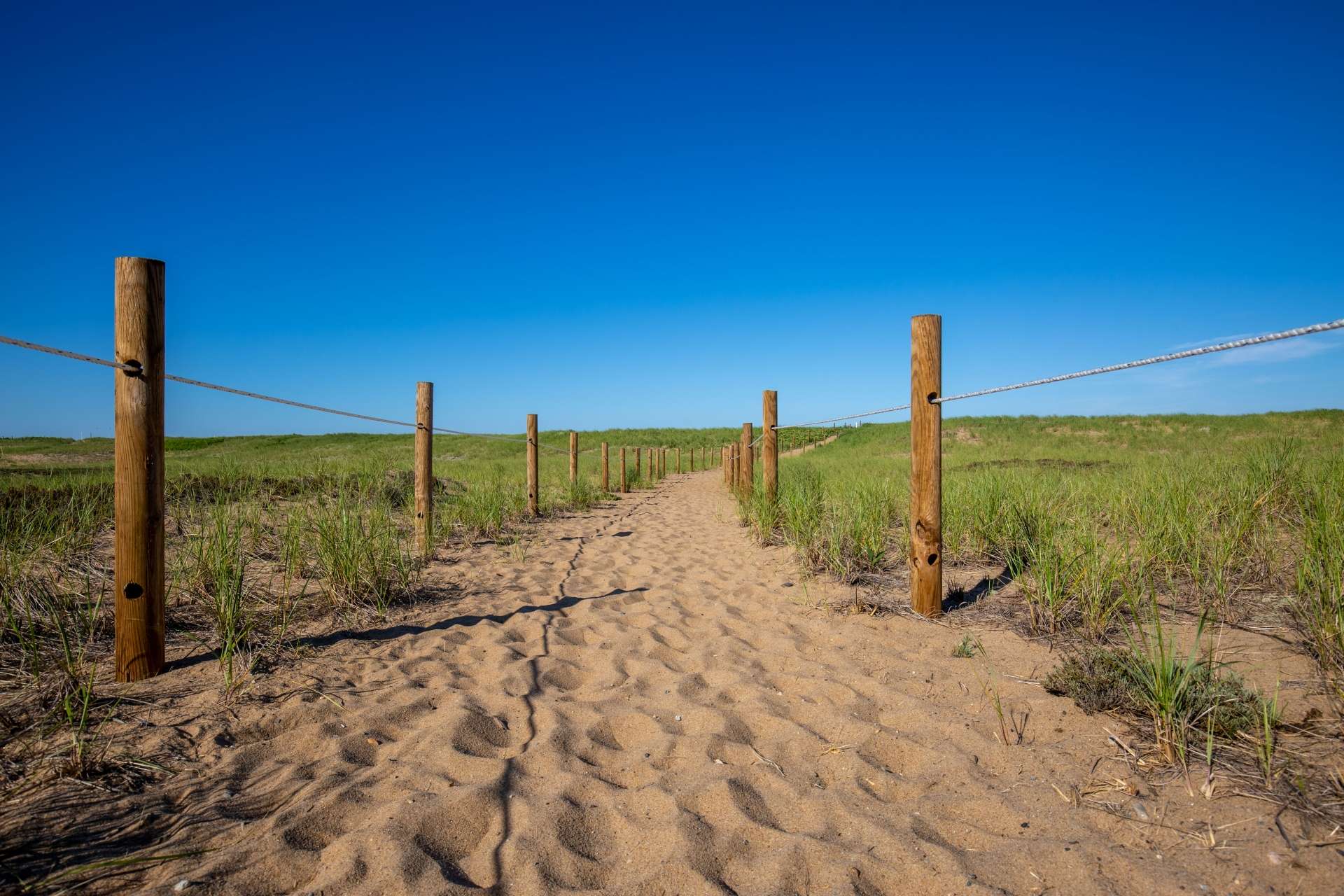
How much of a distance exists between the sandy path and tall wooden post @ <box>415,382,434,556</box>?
6.30 feet

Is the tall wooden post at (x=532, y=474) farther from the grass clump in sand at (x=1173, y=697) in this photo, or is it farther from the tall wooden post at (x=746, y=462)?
the grass clump in sand at (x=1173, y=697)

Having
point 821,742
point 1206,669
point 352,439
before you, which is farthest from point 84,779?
point 352,439

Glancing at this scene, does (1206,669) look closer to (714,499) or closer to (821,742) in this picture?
(821,742)

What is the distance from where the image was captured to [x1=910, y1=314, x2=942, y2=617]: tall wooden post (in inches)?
140

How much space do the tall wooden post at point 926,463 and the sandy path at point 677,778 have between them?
284mm

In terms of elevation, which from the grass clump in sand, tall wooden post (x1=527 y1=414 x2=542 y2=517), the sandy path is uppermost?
tall wooden post (x1=527 y1=414 x2=542 y2=517)

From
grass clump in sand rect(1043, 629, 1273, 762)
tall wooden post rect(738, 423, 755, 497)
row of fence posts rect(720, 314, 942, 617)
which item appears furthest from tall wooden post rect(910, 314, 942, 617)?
tall wooden post rect(738, 423, 755, 497)

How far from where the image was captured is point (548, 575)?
502cm

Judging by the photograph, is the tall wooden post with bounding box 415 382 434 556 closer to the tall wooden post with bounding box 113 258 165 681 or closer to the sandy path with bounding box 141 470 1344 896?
the sandy path with bounding box 141 470 1344 896

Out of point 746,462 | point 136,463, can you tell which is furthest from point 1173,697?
point 746,462

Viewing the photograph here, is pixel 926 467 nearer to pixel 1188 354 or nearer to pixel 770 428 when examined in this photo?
pixel 1188 354

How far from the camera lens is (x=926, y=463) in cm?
354

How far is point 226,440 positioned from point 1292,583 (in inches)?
2154

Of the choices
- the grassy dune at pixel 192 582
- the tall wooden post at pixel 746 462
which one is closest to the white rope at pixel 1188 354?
the grassy dune at pixel 192 582
